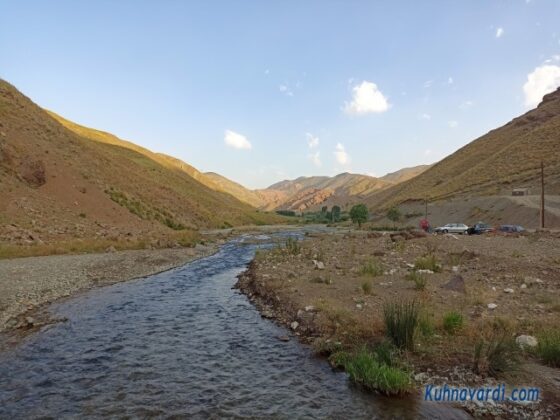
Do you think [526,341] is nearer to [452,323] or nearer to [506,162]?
[452,323]

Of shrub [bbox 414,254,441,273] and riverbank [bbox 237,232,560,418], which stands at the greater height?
shrub [bbox 414,254,441,273]

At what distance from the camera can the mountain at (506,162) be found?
83.5m

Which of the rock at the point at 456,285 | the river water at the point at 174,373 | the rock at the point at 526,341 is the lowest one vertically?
the river water at the point at 174,373

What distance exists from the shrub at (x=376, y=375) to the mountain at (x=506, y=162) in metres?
75.6

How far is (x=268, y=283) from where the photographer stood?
19656 mm

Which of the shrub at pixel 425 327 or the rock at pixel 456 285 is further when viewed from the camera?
the rock at pixel 456 285

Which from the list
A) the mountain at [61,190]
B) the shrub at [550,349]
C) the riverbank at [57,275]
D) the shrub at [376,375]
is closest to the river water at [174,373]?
the shrub at [376,375]

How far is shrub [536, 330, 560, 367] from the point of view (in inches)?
362

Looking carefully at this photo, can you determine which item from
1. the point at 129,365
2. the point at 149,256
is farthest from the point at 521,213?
the point at 129,365

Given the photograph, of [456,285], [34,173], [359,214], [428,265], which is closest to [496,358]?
[456,285]

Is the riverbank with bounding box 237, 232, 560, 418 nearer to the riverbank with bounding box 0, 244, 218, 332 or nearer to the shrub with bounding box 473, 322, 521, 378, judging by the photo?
the shrub with bounding box 473, 322, 521, 378

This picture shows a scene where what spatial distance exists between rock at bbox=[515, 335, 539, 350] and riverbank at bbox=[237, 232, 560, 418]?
245mm

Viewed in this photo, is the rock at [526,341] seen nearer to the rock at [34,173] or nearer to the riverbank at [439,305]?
the riverbank at [439,305]

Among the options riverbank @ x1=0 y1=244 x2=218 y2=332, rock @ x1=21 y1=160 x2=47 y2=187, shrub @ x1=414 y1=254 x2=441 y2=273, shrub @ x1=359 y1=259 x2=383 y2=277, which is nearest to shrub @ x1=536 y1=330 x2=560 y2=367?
shrub @ x1=359 y1=259 x2=383 y2=277
